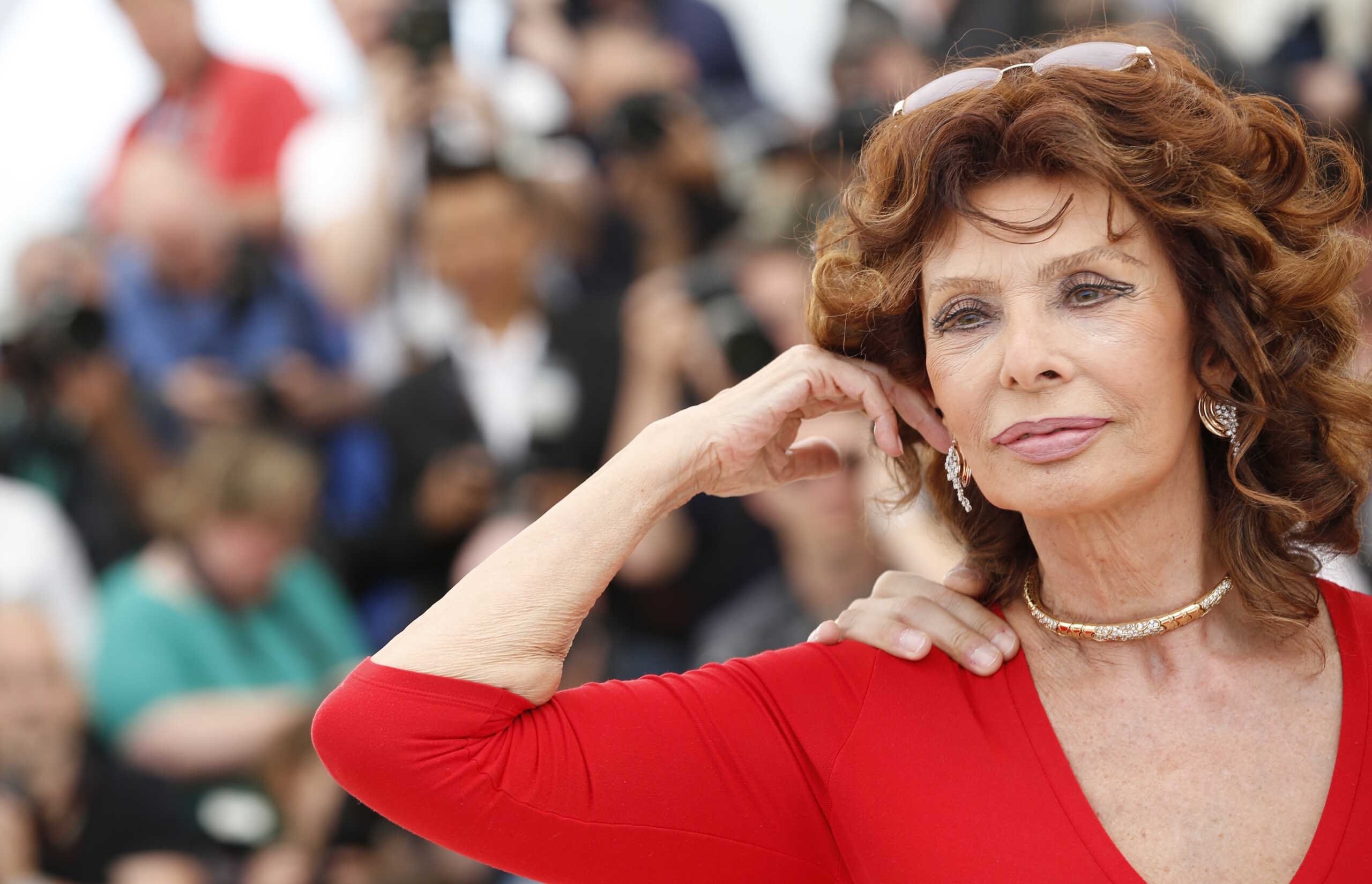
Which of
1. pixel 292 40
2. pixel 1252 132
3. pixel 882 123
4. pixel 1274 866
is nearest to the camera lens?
pixel 1274 866

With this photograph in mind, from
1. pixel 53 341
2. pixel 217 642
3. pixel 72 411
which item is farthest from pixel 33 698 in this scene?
pixel 53 341

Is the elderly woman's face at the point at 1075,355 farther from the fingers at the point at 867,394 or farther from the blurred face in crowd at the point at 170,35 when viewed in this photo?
the blurred face in crowd at the point at 170,35

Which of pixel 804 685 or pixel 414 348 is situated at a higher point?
pixel 804 685

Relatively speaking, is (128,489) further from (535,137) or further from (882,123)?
(882,123)

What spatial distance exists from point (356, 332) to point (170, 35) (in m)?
1.45

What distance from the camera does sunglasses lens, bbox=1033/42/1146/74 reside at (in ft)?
6.10

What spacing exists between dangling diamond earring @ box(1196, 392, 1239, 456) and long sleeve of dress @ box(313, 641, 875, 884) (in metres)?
0.56

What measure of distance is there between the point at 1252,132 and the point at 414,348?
3537mm

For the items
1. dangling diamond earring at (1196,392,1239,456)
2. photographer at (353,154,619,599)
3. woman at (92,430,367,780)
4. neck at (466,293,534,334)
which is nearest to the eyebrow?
dangling diamond earring at (1196,392,1239,456)

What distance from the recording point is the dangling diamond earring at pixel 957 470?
2.04 metres

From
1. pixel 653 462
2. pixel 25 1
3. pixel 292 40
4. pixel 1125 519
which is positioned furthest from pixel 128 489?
pixel 1125 519

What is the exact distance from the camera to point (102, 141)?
5.52 meters

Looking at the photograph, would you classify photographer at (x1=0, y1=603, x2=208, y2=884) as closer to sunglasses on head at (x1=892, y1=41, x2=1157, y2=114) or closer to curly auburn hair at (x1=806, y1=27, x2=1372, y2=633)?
curly auburn hair at (x1=806, y1=27, x2=1372, y2=633)

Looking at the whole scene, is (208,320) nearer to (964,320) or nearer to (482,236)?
(482,236)
